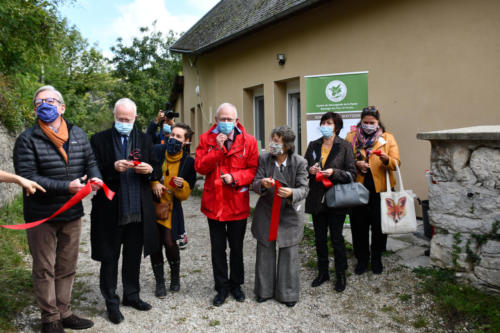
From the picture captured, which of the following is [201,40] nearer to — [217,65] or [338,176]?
[217,65]

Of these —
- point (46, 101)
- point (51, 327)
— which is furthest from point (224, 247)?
point (46, 101)

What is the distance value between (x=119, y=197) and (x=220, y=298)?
4.57ft

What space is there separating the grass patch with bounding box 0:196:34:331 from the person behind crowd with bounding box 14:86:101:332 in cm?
52

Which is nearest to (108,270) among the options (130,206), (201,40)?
(130,206)

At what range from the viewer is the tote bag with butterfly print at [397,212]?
4.01 meters

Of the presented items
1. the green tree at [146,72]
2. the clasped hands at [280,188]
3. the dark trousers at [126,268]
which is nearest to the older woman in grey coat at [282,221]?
the clasped hands at [280,188]

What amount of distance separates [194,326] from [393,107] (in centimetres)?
481

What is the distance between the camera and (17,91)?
8906mm

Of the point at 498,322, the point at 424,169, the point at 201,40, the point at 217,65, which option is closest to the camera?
the point at 498,322

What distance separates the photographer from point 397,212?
4.02 meters

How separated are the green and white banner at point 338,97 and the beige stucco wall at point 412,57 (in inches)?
48.6

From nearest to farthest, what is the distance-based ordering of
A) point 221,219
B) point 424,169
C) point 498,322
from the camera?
point 498,322
point 221,219
point 424,169

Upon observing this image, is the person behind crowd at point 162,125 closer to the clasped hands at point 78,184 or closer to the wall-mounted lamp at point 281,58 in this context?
the clasped hands at point 78,184

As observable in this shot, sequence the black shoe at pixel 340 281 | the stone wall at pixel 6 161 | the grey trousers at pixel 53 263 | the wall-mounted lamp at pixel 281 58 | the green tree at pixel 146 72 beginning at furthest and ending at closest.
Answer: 1. the green tree at pixel 146 72
2. the wall-mounted lamp at pixel 281 58
3. the stone wall at pixel 6 161
4. the black shoe at pixel 340 281
5. the grey trousers at pixel 53 263
